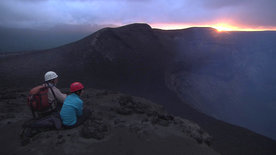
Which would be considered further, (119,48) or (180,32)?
(180,32)

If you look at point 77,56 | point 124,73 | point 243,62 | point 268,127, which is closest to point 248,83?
point 243,62

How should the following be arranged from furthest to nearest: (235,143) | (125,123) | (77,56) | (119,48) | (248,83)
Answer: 1. (248,83)
2. (119,48)
3. (77,56)
4. (235,143)
5. (125,123)

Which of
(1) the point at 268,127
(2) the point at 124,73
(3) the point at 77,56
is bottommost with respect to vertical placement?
(1) the point at 268,127

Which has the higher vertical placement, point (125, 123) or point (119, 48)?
point (119, 48)

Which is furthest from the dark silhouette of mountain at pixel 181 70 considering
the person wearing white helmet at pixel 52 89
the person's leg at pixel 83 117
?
the person wearing white helmet at pixel 52 89

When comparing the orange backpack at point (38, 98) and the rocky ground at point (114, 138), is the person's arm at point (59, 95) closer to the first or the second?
the orange backpack at point (38, 98)

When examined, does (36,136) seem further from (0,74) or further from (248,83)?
(248,83)

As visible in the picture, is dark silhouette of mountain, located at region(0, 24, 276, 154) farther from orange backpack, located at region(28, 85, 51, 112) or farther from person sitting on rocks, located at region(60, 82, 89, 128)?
person sitting on rocks, located at region(60, 82, 89, 128)

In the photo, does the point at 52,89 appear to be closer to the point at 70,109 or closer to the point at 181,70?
the point at 70,109
